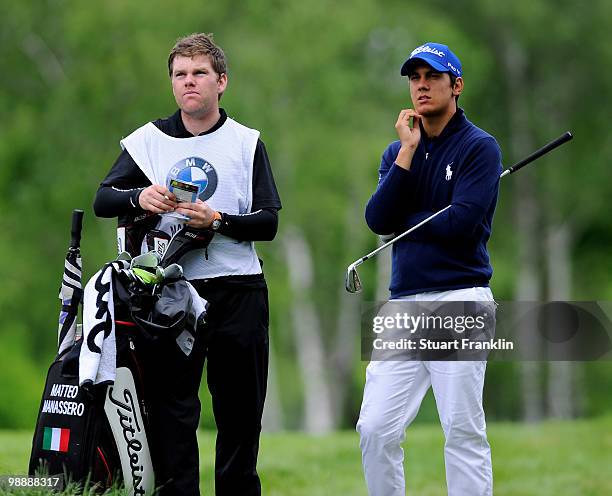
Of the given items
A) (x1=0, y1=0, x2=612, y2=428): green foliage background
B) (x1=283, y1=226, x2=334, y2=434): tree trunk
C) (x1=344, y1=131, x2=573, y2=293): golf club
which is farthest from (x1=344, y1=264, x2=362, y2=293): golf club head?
(x1=283, y1=226, x2=334, y2=434): tree trunk

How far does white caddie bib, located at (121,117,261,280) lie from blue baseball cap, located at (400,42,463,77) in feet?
2.50

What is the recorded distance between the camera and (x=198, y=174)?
5.57 meters

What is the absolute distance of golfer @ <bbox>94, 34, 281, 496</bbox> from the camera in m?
5.51

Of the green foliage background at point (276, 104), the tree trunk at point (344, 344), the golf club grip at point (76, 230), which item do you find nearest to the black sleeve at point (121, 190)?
the golf club grip at point (76, 230)

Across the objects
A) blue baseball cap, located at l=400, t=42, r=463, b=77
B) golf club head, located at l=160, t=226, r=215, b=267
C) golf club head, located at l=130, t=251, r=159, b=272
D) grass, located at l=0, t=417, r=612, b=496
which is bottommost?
grass, located at l=0, t=417, r=612, b=496

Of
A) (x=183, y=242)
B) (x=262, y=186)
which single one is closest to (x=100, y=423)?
(x=183, y=242)

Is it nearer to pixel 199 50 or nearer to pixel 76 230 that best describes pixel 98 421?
pixel 76 230

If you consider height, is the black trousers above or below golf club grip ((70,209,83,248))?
below

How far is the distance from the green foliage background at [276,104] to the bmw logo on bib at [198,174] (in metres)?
17.8

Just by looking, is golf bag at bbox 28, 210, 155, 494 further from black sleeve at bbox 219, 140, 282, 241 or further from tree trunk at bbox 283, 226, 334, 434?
tree trunk at bbox 283, 226, 334, 434

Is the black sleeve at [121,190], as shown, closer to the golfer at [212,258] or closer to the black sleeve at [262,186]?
the golfer at [212,258]

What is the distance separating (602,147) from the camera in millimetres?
29312

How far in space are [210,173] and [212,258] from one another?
35 cm

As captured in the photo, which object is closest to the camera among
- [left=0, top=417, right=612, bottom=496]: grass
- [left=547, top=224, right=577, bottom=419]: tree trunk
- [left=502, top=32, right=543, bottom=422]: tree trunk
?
[left=0, top=417, right=612, bottom=496]: grass
